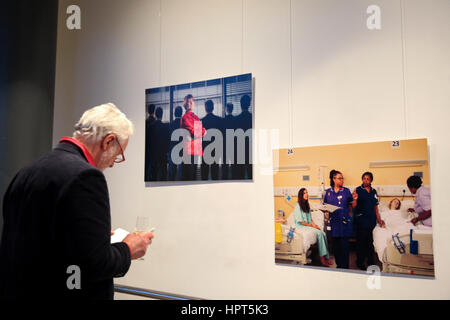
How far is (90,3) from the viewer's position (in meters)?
3.25

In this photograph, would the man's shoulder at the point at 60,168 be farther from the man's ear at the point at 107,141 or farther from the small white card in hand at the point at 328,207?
the small white card in hand at the point at 328,207

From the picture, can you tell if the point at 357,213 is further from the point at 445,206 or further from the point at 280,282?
the point at 280,282

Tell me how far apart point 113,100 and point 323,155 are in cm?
180

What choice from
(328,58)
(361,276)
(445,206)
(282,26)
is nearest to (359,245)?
(361,276)

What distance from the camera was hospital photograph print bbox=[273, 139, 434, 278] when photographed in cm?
191

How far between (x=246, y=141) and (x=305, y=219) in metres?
0.63

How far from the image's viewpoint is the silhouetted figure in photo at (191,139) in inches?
101

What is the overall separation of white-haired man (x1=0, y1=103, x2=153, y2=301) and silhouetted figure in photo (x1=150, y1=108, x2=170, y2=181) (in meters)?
1.29

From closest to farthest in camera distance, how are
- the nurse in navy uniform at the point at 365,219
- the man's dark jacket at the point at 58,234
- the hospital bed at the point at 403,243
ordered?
the man's dark jacket at the point at 58,234
the hospital bed at the point at 403,243
the nurse in navy uniform at the point at 365,219

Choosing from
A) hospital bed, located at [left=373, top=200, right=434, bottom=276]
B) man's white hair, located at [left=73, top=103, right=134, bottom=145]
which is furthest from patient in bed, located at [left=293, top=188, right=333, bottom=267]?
man's white hair, located at [left=73, top=103, right=134, bottom=145]

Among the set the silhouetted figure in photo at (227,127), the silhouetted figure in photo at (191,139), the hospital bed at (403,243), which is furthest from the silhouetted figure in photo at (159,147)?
the hospital bed at (403,243)

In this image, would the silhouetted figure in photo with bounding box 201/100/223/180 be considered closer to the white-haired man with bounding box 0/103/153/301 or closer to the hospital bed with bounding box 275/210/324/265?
the hospital bed with bounding box 275/210/324/265

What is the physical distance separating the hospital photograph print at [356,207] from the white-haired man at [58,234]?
1.16 metres
